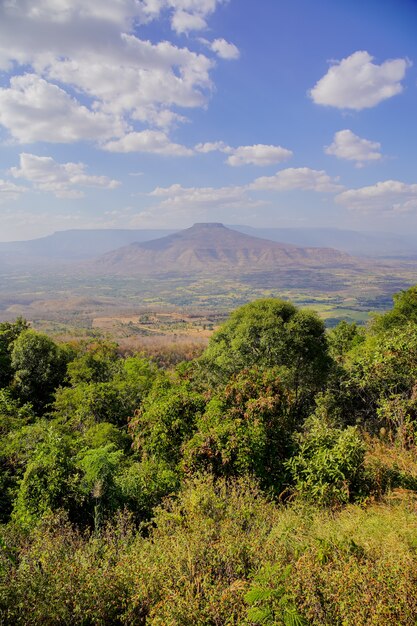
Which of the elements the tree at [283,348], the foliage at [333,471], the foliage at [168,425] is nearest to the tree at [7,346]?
the tree at [283,348]

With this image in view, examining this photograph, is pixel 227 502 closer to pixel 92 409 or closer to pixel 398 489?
pixel 398 489

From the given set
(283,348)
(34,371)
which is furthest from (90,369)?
(283,348)

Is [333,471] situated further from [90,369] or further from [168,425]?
[90,369]

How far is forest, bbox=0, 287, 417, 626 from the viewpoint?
3.70 meters

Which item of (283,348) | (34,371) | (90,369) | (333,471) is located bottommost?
(34,371)

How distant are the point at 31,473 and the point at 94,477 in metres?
1.21

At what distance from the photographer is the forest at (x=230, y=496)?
146 inches

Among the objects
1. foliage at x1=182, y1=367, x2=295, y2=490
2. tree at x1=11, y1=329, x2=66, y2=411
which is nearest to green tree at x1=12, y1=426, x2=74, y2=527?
foliage at x1=182, y1=367, x2=295, y2=490

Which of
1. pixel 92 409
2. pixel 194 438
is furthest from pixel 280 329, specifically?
pixel 92 409

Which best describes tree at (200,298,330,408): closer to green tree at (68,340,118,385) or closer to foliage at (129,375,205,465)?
foliage at (129,375,205,465)

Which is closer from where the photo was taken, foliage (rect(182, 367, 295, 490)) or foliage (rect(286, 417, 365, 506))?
foliage (rect(286, 417, 365, 506))

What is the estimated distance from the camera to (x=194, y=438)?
7816mm

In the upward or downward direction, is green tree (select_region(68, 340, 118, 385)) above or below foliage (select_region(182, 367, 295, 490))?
below

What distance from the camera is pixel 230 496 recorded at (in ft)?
19.6
